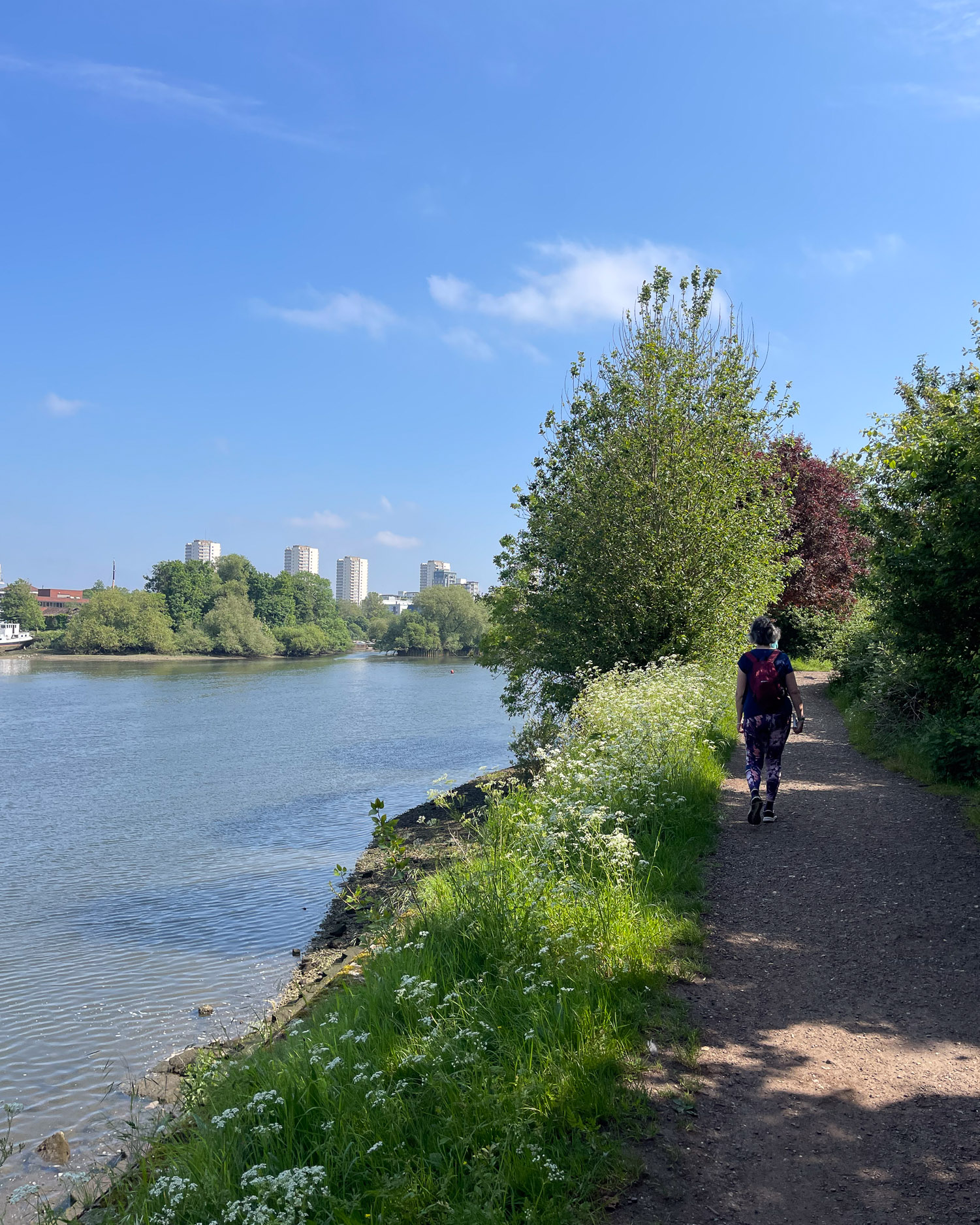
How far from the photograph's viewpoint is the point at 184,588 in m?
124

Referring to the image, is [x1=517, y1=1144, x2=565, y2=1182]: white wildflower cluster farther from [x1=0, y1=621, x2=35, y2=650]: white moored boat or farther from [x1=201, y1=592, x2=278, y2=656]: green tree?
[x1=0, y1=621, x2=35, y2=650]: white moored boat

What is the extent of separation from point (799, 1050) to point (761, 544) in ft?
45.7

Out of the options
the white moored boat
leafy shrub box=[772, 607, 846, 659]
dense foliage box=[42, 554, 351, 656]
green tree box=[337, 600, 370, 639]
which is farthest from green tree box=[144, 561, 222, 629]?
leafy shrub box=[772, 607, 846, 659]

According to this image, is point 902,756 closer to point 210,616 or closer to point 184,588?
point 210,616

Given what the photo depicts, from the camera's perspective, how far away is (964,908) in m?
5.88

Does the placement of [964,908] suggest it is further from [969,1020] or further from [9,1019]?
[9,1019]

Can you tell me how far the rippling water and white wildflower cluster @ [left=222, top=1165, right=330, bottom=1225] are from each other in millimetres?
3684

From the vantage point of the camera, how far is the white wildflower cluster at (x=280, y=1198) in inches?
116

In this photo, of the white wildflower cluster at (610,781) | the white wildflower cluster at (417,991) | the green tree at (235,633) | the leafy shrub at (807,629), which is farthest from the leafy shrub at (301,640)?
the white wildflower cluster at (417,991)

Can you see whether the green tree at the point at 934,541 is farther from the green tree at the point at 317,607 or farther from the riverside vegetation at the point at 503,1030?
the green tree at the point at 317,607

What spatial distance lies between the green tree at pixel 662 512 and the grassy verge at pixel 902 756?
136 inches

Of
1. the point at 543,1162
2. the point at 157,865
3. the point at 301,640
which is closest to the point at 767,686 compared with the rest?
the point at 543,1162

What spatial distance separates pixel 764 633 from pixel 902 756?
4427mm

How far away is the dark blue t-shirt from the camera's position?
821cm
